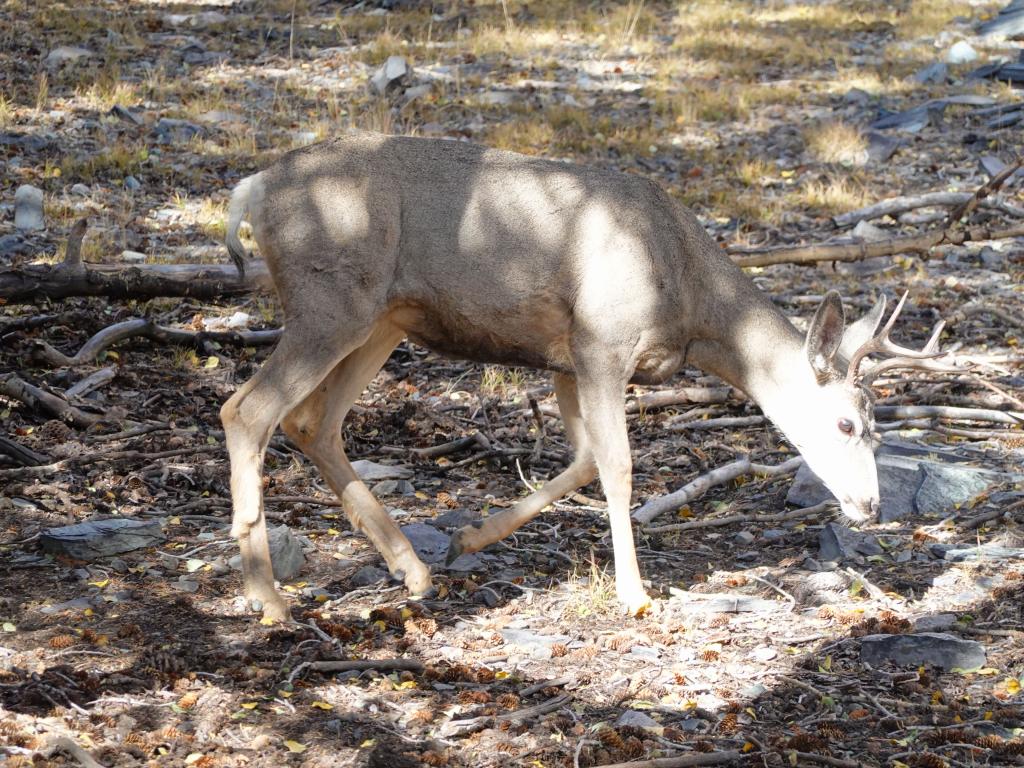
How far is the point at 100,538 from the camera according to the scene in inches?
233

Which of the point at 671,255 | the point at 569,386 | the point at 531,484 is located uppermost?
the point at 671,255

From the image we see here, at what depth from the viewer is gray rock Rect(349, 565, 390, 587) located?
20.0 feet

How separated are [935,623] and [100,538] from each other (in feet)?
11.9

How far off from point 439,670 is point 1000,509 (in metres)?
3.31

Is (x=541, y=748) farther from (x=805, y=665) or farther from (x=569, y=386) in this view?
(x=569, y=386)

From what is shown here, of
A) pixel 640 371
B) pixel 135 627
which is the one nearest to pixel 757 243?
pixel 640 371

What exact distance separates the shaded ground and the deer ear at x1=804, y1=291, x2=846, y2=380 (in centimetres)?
99

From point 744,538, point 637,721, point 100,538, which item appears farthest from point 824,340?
point 100,538

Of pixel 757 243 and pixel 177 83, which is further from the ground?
pixel 177 83

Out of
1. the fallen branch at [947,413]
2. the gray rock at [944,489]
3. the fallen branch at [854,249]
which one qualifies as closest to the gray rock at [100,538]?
the gray rock at [944,489]

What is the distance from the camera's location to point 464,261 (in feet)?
19.0

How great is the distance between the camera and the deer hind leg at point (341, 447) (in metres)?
6.05

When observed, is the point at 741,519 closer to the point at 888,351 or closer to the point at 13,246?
the point at 888,351

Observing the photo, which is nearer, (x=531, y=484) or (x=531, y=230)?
(x=531, y=230)
